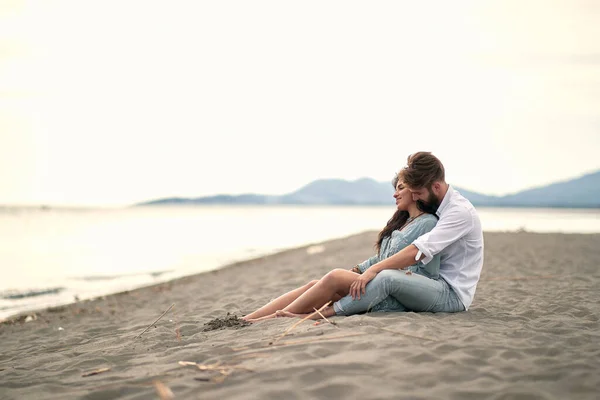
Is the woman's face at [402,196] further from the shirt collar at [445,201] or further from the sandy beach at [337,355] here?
the sandy beach at [337,355]

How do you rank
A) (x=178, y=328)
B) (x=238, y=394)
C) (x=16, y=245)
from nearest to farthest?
(x=238, y=394) < (x=178, y=328) < (x=16, y=245)

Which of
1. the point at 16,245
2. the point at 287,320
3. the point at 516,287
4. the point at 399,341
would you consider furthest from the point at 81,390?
the point at 16,245

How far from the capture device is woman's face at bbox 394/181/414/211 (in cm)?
518

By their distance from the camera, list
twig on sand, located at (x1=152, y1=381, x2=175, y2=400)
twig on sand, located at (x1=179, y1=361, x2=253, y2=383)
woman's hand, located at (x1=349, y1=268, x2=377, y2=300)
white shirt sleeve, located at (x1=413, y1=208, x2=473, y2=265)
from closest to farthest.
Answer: twig on sand, located at (x1=152, y1=381, x2=175, y2=400) → twig on sand, located at (x1=179, y1=361, x2=253, y2=383) → white shirt sleeve, located at (x1=413, y1=208, x2=473, y2=265) → woman's hand, located at (x1=349, y1=268, x2=377, y2=300)

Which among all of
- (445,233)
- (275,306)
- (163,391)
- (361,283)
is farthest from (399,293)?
(163,391)

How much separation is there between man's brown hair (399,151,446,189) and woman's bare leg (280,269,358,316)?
1063 mm

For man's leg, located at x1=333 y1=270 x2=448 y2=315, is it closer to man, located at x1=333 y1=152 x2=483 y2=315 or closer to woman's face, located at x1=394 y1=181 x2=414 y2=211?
man, located at x1=333 y1=152 x2=483 y2=315

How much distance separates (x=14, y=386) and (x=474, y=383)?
350 centimetres

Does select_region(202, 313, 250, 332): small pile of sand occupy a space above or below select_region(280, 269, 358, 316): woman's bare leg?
below

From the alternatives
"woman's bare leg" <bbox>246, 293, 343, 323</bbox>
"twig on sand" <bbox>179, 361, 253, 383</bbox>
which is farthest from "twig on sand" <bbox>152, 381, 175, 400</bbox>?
"woman's bare leg" <bbox>246, 293, 343, 323</bbox>

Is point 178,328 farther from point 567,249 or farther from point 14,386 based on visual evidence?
point 567,249

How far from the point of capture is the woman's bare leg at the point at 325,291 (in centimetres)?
504

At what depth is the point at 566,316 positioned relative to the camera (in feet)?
17.9

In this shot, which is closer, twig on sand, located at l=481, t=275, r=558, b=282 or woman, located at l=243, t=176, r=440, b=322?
woman, located at l=243, t=176, r=440, b=322
